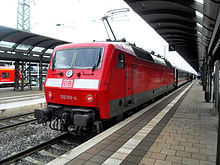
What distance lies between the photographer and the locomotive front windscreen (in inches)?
228

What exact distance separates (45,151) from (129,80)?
3.69m

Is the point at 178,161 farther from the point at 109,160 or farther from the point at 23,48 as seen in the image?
the point at 23,48

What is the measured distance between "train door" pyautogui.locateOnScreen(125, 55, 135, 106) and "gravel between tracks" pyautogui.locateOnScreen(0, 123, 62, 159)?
2.80 metres

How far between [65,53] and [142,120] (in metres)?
3.68

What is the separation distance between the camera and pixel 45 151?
16.9ft

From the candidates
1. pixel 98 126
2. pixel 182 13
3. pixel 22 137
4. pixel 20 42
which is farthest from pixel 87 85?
pixel 20 42

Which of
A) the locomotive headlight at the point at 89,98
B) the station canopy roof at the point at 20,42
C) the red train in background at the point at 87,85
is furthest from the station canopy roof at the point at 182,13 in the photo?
the station canopy roof at the point at 20,42

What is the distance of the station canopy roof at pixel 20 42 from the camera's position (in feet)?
43.6

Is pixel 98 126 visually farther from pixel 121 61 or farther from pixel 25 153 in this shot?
pixel 121 61

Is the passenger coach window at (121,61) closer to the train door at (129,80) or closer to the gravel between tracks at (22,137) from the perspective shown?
the train door at (129,80)

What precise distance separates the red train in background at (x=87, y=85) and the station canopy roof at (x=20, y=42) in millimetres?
8456

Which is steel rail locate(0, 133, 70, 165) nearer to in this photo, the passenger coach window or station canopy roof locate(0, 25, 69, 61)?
the passenger coach window

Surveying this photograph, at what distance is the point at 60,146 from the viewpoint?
5.56 metres

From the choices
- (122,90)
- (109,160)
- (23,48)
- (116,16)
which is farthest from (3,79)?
(109,160)
